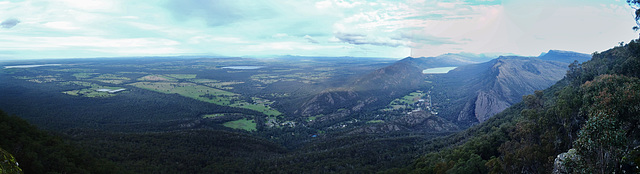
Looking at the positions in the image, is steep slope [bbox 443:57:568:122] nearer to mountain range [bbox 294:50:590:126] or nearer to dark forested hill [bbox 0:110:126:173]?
mountain range [bbox 294:50:590:126]

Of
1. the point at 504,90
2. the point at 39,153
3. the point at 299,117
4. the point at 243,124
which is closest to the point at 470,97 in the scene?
the point at 504,90

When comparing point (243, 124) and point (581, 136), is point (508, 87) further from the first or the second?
point (581, 136)

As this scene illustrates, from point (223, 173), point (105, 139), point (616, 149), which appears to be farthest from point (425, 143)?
point (105, 139)

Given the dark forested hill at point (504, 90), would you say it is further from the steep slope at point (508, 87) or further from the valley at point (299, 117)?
the valley at point (299, 117)

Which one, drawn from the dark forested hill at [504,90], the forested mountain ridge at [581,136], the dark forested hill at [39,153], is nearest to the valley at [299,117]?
the dark forested hill at [504,90]

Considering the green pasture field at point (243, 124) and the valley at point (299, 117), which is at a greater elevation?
the valley at point (299, 117)

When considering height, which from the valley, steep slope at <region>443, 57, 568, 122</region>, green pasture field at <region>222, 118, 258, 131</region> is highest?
steep slope at <region>443, 57, 568, 122</region>

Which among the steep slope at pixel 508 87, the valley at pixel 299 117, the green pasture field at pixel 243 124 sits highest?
the steep slope at pixel 508 87

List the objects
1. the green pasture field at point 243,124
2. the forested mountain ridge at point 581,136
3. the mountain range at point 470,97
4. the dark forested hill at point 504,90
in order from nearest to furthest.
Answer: the forested mountain ridge at point 581,136 → the green pasture field at point 243,124 → the dark forested hill at point 504,90 → the mountain range at point 470,97

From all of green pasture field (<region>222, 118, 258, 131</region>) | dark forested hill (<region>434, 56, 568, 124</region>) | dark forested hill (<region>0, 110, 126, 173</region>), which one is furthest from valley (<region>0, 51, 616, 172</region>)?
dark forested hill (<region>0, 110, 126, 173</region>)
